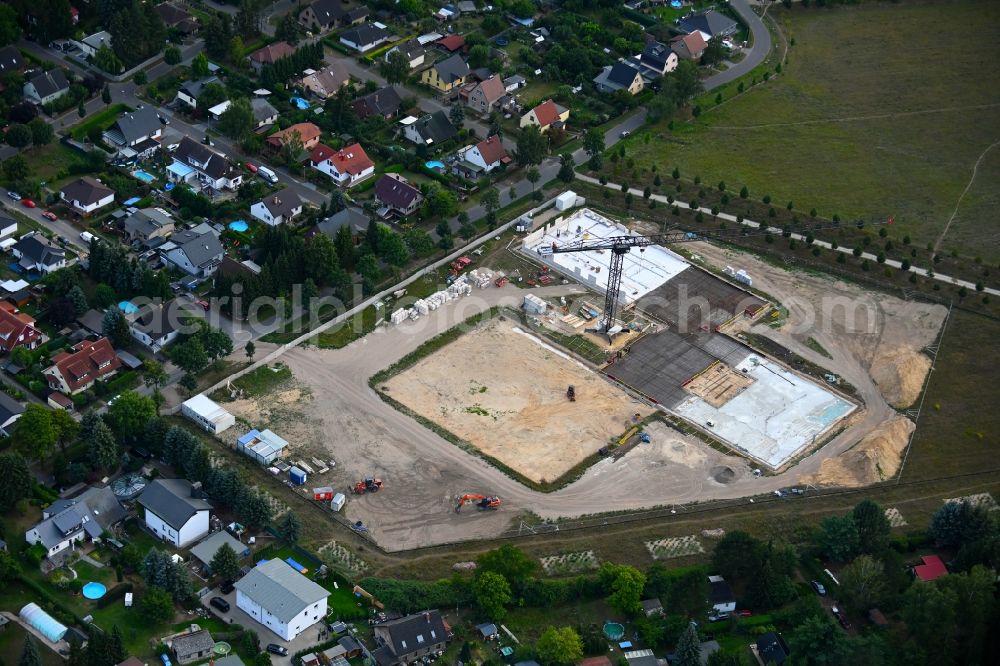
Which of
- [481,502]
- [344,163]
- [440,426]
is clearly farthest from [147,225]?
Result: [481,502]

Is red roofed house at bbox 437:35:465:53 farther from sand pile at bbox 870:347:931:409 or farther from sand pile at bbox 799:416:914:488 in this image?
sand pile at bbox 799:416:914:488

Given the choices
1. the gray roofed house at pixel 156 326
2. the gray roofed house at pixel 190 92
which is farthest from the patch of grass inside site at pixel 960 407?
the gray roofed house at pixel 190 92

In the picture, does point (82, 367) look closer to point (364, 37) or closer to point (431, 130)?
point (431, 130)

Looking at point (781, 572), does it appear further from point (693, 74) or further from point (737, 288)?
point (693, 74)

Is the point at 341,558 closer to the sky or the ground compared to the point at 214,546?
closer to the ground

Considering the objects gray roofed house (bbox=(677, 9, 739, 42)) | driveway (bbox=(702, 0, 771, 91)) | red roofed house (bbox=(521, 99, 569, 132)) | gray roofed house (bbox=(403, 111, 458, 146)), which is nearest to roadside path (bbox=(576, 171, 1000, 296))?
red roofed house (bbox=(521, 99, 569, 132))
